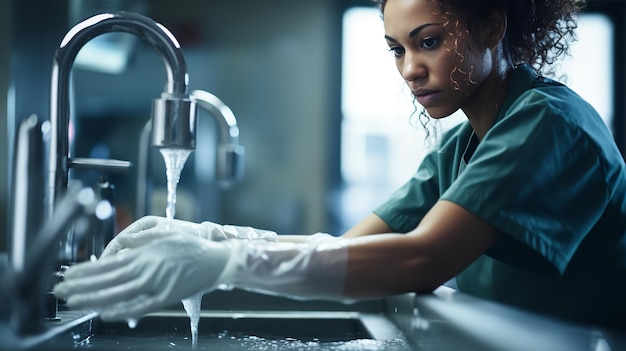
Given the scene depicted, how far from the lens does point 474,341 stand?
60 centimetres

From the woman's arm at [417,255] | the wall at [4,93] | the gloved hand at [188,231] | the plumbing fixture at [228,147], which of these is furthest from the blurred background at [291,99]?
the woman's arm at [417,255]

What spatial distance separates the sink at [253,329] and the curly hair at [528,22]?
0.52 m

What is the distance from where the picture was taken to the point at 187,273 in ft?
2.63

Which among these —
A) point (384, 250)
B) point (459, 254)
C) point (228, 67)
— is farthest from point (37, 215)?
point (228, 67)

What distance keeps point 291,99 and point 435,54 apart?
114 inches

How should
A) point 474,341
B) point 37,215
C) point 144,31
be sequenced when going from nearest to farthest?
point 474,341, point 37,215, point 144,31

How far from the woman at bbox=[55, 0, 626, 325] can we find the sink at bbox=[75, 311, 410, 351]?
0.14 m

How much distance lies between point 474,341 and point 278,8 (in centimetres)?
361

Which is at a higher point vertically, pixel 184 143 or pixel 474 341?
pixel 184 143

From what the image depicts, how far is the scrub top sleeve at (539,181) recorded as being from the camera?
36.2 inches

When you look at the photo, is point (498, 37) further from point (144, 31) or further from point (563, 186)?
point (144, 31)

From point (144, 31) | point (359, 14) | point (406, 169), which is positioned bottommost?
point (406, 169)

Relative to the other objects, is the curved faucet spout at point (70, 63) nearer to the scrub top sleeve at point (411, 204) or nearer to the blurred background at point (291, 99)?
the scrub top sleeve at point (411, 204)

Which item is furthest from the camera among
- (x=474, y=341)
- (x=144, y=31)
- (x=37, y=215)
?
(x=144, y=31)
